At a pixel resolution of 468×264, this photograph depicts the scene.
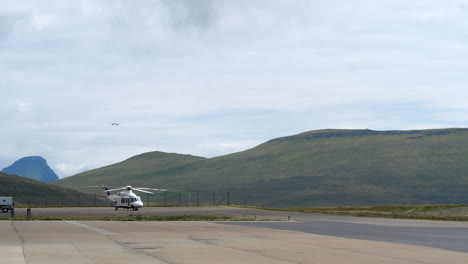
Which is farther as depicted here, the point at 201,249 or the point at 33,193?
the point at 33,193

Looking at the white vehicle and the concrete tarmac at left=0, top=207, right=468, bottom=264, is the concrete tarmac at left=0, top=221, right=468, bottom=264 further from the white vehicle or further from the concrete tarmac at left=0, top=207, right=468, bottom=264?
the white vehicle

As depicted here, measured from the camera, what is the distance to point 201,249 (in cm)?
3316

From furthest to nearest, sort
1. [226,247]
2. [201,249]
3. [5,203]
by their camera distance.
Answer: [5,203] → [226,247] → [201,249]

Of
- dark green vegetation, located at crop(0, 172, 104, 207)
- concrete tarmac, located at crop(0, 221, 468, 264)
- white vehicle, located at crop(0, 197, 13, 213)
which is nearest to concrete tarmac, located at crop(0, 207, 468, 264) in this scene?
concrete tarmac, located at crop(0, 221, 468, 264)

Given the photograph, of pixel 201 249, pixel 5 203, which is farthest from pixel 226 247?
pixel 5 203

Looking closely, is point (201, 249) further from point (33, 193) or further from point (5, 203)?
point (33, 193)

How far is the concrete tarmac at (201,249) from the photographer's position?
92.9 ft

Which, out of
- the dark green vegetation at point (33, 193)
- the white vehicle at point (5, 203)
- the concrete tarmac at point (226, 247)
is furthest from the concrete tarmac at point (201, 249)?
the dark green vegetation at point (33, 193)

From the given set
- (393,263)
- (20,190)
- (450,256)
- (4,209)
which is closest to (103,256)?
(393,263)

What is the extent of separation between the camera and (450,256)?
30453 millimetres

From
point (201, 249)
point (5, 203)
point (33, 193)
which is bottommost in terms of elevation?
point (201, 249)

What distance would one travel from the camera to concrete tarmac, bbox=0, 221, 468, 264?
28328 mm

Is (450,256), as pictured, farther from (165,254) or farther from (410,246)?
(165,254)

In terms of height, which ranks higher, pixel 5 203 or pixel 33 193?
pixel 33 193
